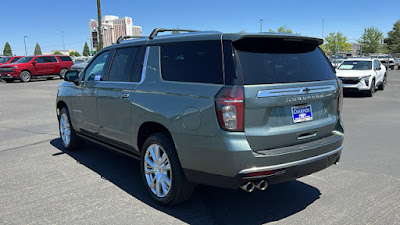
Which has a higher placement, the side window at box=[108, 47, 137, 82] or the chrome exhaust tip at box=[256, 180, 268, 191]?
the side window at box=[108, 47, 137, 82]

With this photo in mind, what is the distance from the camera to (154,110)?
3807mm

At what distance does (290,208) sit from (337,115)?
117cm

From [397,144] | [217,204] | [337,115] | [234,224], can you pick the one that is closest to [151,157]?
[217,204]

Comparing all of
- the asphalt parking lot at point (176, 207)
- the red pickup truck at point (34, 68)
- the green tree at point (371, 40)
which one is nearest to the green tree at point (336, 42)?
the green tree at point (371, 40)

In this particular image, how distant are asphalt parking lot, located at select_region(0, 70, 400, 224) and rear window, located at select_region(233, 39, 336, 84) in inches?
55.0

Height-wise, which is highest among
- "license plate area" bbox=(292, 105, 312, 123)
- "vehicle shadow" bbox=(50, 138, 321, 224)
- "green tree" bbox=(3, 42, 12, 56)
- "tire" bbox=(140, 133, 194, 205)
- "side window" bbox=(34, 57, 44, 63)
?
"green tree" bbox=(3, 42, 12, 56)

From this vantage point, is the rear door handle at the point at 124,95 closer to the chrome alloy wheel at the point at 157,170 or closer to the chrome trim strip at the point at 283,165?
the chrome alloy wheel at the point at 157,170

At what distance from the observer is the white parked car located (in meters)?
14.5

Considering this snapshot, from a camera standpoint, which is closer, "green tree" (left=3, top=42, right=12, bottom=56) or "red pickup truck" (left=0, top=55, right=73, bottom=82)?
"red pickup truck" (left=0, top=55, right=73, bottom=82)

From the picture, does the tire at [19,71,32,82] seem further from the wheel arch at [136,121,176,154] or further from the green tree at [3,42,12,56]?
the green tree at [3,42,12,56]

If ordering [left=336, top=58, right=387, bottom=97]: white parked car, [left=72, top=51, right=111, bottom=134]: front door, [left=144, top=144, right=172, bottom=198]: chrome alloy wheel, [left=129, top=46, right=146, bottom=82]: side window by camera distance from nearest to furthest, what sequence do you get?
[left=144, top=144, right=172, bottom=198]: chrome alloy wheel < [left=129, top=46, right=146, bottom=82]: side window < [left=72, top=51, right=111, bottom=134]: front door < [left=336, top=58, right=387, bottom=97]: white parked car

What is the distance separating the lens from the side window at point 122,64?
4501mm

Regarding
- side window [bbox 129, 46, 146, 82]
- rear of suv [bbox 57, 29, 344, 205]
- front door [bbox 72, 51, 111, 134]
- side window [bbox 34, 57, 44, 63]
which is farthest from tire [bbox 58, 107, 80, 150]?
side window [bbox 34, 57, 44, 63]

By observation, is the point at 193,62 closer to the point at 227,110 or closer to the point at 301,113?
the point at 227,110
